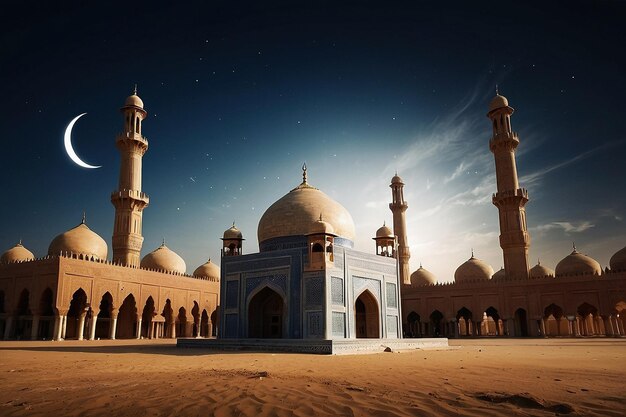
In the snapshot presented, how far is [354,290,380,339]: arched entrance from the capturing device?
16828 millimetres

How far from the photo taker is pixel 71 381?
603cm

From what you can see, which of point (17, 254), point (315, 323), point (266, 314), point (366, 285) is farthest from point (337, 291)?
point (17, 254)

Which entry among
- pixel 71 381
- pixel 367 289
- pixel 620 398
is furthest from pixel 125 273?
pixel 620 398

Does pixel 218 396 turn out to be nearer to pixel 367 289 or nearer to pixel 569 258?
pixel 367 289

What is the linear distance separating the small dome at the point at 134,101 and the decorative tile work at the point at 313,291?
53.9 feet

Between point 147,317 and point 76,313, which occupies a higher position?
point 76,313

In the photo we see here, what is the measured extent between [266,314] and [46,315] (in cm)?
1182

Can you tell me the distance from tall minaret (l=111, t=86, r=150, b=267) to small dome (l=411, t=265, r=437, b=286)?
17.8m

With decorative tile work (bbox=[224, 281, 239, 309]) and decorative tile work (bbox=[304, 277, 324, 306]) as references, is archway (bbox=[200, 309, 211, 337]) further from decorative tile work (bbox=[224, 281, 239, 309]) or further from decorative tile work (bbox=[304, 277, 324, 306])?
decorative tile work (bbox=[304, 277, 324, 306])

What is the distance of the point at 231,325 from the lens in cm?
1644

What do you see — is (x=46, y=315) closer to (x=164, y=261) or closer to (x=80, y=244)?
(x=80, y=244)

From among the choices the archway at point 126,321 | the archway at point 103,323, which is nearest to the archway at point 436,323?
the archway at point 126,321

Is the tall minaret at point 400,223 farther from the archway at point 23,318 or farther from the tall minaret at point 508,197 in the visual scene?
the archway at point 23,318

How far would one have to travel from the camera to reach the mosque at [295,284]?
613 inches
